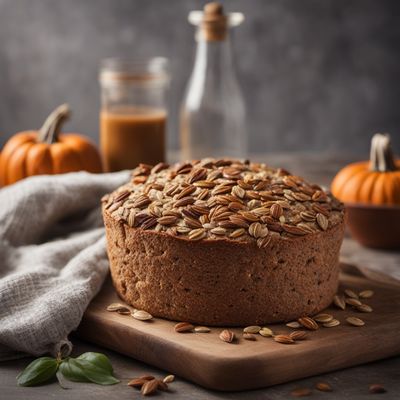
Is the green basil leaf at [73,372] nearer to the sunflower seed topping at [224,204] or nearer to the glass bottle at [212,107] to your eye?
the sunflower seed topping at [224,204]

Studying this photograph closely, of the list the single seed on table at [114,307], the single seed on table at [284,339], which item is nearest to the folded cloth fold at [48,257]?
the single seed on table at [114,307]

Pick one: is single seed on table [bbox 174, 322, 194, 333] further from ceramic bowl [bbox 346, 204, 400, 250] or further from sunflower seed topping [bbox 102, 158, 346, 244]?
ceramic bowl [bbox 346, 204, 400, 250]

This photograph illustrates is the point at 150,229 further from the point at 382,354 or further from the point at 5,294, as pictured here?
the point at 382,354

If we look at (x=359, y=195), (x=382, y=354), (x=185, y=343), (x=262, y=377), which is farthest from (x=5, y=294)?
(x=359, y=195)

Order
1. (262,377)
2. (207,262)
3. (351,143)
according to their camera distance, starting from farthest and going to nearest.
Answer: (351,143) → (207,262) → (262,377)

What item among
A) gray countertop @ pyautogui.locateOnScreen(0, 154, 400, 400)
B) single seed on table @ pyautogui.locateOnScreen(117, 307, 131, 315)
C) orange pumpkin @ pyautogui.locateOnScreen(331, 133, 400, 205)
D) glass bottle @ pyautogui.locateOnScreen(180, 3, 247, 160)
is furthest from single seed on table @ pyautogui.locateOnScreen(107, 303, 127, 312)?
glass bottle @ pyautogui.locateOnScreen(180, 3, 247, 160)
